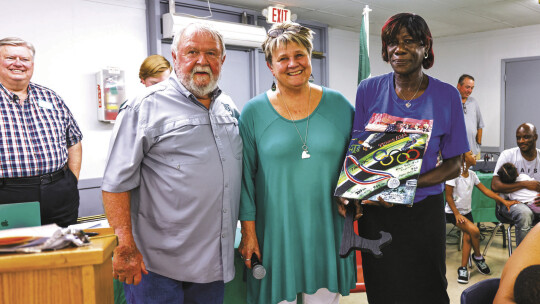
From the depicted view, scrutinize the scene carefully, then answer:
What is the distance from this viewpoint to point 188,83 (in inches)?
61.9

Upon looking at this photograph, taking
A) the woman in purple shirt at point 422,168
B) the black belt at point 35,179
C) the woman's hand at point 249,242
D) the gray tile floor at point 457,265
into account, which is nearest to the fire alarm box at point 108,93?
the black belt at point 35,179

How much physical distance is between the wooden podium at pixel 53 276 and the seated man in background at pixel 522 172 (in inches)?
162

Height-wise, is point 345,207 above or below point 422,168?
below

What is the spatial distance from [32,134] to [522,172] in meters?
4.45

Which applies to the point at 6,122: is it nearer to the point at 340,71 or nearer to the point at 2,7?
the point at 2,7

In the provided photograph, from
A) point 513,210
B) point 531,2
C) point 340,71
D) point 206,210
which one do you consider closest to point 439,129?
point 206,210

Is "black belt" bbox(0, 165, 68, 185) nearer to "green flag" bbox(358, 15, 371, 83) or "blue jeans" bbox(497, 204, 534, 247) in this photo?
"green flag" bbox(358, 15, 371, 83)

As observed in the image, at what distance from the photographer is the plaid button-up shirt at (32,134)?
8.70 feet

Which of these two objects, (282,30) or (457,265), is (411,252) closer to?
(282,30)

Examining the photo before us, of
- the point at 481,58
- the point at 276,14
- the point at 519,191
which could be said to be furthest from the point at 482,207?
the point at 481,58

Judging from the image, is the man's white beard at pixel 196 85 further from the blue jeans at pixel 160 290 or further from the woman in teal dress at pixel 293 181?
the blue jeans at pixel 160 290

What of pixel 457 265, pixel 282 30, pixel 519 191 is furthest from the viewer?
pixel 457 265

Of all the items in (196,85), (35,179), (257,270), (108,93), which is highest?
(108,93)

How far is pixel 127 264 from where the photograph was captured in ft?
4.71
